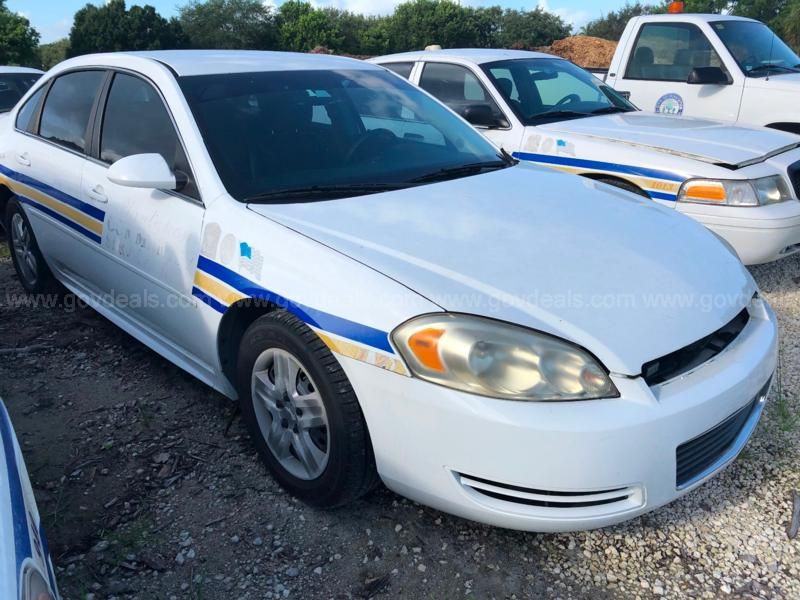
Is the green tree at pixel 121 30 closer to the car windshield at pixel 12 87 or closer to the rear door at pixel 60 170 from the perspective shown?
the car windshield at pixel 12 87

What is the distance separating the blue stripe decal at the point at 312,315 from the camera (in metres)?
1.99

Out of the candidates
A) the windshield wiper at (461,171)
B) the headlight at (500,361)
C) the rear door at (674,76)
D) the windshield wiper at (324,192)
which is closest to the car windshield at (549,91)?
the rear door at (674,76)

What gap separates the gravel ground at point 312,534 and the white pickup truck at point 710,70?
3.54 meters

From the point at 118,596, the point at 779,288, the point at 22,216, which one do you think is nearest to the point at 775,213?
the point at 779,288

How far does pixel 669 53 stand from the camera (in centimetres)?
621

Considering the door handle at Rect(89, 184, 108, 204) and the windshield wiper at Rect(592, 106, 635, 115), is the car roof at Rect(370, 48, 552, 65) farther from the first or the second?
the door handle at Rect(89, 184, 108, 204)

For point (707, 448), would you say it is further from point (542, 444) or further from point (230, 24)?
point (230, 24)

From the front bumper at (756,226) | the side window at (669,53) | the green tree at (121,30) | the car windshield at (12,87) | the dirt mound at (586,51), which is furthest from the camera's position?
the green tree at (121,30)

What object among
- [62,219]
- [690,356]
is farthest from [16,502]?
[62,219]

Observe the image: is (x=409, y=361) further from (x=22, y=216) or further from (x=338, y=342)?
(x=22, y=216)

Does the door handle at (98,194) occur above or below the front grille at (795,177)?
above

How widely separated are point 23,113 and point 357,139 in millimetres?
2445

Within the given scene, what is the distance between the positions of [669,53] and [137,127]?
16.5 ft

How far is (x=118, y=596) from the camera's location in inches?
82.4
